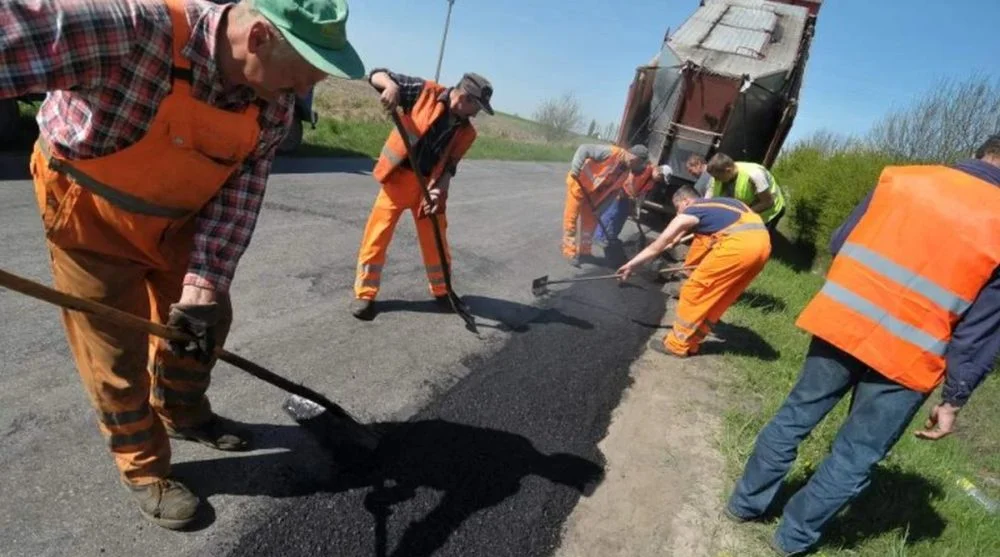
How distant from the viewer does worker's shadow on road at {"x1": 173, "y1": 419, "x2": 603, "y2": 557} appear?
2217mm

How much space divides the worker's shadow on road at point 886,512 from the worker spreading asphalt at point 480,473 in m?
1.11

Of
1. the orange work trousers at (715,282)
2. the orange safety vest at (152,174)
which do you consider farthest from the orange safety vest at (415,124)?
the orange work trousers at (715,282)

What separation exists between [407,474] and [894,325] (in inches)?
80.4

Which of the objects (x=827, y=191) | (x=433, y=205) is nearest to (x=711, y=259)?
(x=433, y=205)

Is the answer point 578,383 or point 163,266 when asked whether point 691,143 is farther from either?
point 163,266

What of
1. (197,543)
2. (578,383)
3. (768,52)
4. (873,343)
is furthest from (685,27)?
(197,543)

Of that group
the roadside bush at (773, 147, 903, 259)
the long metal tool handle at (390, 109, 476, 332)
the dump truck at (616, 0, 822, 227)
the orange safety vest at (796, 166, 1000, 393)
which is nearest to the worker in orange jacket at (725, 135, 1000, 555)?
the orange safety vest at (796, 166, 1000, 393)

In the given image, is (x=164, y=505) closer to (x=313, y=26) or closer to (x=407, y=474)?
(x=407, y=474)

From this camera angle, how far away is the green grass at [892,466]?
2883 mm

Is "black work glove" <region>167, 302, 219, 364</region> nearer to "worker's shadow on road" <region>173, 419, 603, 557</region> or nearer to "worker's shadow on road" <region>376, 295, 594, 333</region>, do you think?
"worker's shadow on road" <region>173, 419, 603, 557</region>

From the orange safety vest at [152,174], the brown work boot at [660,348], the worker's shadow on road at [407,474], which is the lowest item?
the brown work boot at [660,348]

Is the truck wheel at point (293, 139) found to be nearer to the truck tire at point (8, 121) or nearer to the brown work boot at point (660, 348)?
the truck tire at point (8, 121)

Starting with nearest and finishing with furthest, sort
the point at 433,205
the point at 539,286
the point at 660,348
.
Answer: the point at 433,205
the point at 660,348
the point at 539,286

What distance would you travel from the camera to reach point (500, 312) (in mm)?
4676
